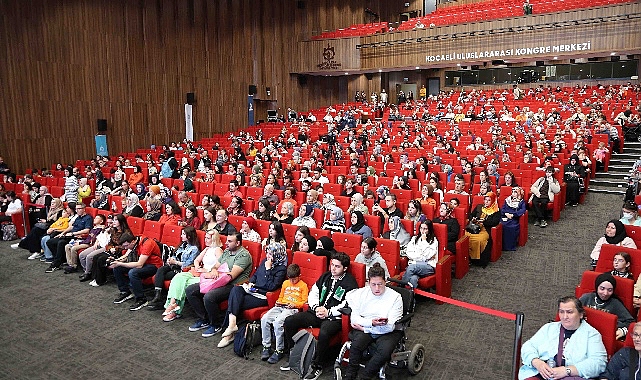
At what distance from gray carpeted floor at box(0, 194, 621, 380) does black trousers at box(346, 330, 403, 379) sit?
27 centimetres

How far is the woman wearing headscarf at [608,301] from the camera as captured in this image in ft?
10.0

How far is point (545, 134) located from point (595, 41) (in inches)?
227

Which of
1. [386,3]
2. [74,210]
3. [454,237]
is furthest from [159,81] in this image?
[386,3]

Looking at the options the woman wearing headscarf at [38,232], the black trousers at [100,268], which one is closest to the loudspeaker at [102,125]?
the woman wearing headscarf at [38,232]

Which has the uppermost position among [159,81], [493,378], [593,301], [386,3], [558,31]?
[386,3]

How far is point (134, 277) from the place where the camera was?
464 centimetres

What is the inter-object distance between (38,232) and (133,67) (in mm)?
8231

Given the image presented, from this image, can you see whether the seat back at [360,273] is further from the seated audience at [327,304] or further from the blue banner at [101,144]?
the blue banner at [101,144]

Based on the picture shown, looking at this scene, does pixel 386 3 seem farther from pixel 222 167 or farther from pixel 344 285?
pixel 344 285

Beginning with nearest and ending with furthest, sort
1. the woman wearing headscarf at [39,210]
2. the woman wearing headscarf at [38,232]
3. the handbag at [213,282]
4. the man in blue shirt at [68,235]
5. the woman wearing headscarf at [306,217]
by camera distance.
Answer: the handbag at [213,282] < the woman wearing headscarf at [306,217] < the man in blue shirt at [68,235] < the woman wearing headscarf at [38,232] < the woman wearing headscarf at [39,210]

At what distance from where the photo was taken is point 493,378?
3203mm

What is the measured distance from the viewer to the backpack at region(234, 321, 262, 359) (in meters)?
3.62

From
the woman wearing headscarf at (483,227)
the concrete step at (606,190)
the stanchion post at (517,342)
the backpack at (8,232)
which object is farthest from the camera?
the concrete step at (606,190)

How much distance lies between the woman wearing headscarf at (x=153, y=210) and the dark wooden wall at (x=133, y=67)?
644 cm
